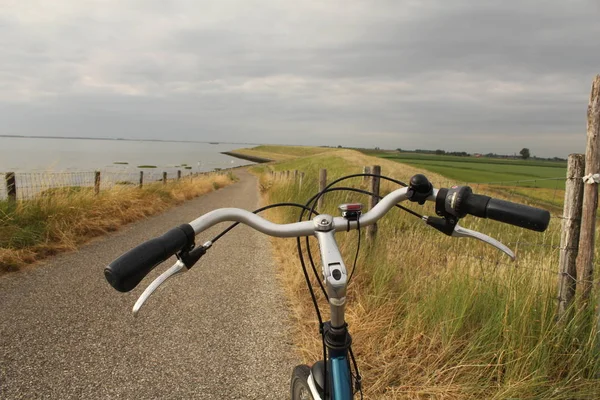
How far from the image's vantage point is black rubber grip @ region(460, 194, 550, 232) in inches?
45.6

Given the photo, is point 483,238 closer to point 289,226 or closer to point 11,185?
point 289,226

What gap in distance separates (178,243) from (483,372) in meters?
2.28

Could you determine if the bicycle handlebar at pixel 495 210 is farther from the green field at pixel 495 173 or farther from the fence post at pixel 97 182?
the fence post at pixel 97 182

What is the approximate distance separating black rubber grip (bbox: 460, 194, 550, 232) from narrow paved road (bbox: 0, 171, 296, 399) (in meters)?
2.27

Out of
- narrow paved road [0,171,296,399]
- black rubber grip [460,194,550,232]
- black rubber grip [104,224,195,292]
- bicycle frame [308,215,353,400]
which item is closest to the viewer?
black rubber grip [104,224,195,292]

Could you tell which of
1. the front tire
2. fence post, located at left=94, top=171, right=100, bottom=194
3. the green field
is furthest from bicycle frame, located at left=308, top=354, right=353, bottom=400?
fence post, located at left=94, top=171, right=100, bottom=194

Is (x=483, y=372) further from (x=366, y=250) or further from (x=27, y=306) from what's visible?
(x=27, y=306)

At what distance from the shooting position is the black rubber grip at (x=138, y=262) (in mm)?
945

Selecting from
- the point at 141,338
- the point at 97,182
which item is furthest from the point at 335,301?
the point at 97,182

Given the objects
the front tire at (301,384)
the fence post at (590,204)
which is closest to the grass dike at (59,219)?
the front tire at (301,384)

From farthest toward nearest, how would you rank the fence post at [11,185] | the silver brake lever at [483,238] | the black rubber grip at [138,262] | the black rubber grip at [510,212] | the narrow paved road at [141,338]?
the fence post at [11,185] → the narrow paved road at [141,338] → the silver brake lever at [483,238] → the black rubber grip at [510,212] → the black rubber grip at [138,262]

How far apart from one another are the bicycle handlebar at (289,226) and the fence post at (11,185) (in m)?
7.20

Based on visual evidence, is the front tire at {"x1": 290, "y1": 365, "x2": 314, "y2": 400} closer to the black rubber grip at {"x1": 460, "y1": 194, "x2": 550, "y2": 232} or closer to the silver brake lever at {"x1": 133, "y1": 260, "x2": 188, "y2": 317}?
the silver brake lever at {"x1": 133, "y1": 260, "x2": 188, "y2": 317}

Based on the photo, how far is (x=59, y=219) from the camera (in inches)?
259
